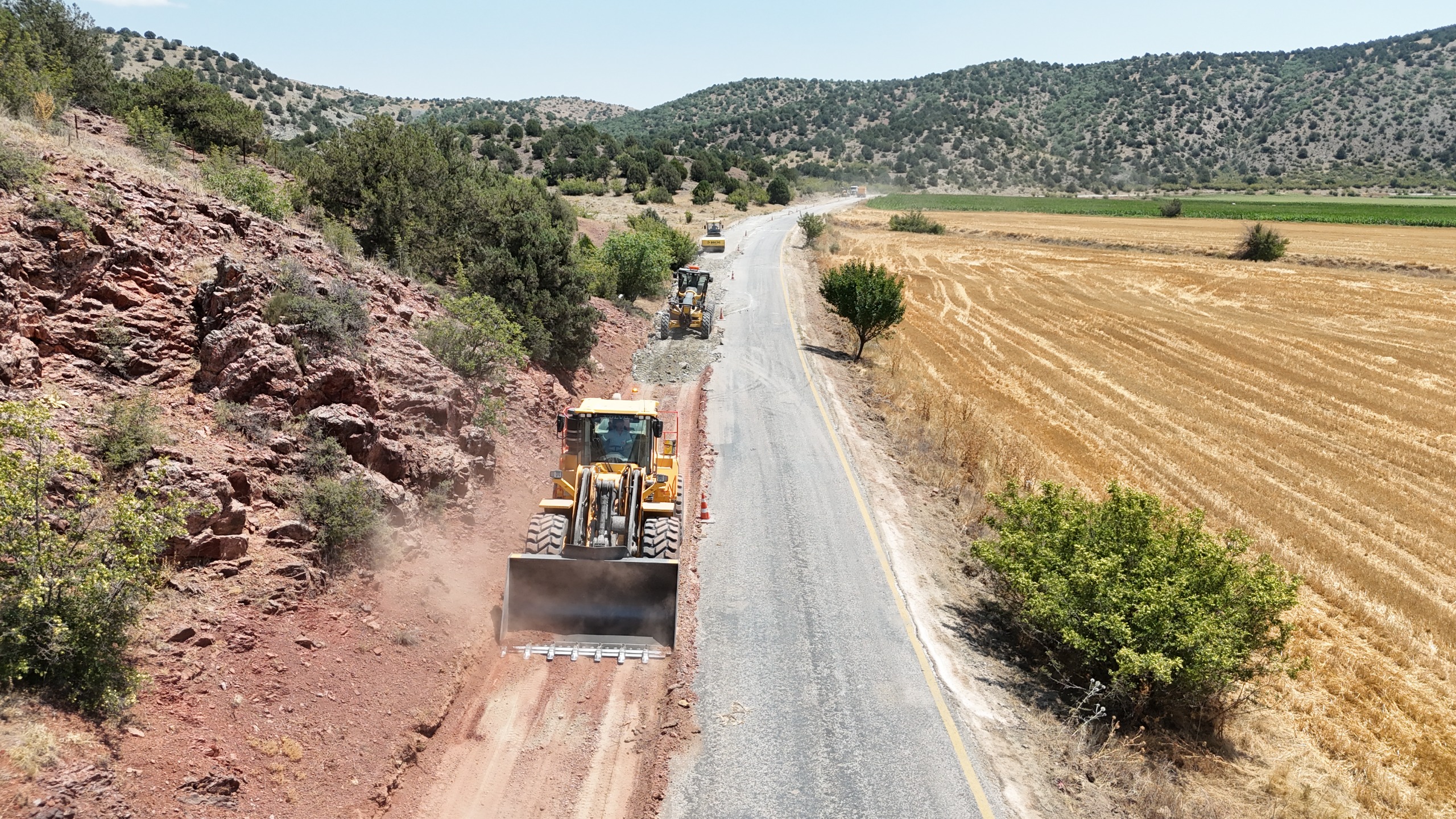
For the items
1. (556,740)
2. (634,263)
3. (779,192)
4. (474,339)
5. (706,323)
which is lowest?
(556,740)

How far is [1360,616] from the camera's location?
48.5 feet

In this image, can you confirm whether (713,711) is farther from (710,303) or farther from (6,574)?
(710,303)

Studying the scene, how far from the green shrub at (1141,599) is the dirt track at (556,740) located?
5.83m

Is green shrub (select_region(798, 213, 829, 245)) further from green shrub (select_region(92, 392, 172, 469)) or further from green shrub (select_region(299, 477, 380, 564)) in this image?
green shrub (select_region(92, 392, 172, 469))

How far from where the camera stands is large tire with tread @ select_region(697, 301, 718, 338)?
34062 mm

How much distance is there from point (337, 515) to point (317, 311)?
3.78 m

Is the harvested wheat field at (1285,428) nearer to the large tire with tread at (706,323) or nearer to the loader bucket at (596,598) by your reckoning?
the large tire with tread at (706,323)

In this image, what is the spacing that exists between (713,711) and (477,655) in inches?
151

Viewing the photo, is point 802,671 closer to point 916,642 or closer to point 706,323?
point 916,642

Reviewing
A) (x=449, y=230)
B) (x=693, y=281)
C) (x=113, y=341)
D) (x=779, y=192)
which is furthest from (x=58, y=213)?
(x=779, y=192)

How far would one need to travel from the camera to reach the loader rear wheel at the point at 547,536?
12.4m

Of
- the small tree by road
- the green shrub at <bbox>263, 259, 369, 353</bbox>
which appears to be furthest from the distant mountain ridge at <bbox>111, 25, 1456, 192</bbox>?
the green shrub at <bbox>263, 259, 369, 353</bbox>

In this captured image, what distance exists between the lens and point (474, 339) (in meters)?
17.5

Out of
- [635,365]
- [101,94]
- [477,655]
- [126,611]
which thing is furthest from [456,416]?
[101,94]
